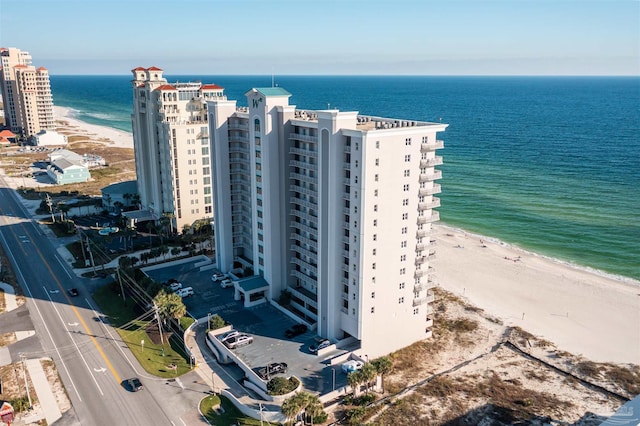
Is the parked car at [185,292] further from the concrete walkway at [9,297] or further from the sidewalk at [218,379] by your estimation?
the concrete walkway at [9,297]

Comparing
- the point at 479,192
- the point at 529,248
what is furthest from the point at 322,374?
the point at 479,192

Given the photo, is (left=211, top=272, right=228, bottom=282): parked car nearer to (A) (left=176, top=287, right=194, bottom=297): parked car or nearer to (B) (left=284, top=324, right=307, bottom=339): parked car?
(A) (left=176, top=287, right=194, bottom=297): parked car

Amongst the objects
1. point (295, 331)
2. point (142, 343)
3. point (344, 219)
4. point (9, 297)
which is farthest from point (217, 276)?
point (9, 297)

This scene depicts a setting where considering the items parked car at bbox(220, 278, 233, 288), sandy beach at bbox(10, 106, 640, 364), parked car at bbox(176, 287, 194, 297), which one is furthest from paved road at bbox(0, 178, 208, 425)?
sandy beach at bbox(10, 106, 640, 364)

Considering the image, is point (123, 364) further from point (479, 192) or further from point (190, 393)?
point (479, 192)

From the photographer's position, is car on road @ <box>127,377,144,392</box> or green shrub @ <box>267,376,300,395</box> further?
car on road @ <box>127,377,144,392</box>

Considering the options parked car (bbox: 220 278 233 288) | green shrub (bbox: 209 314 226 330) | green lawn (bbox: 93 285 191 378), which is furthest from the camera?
parked car (bbox: 220 278 233 288)

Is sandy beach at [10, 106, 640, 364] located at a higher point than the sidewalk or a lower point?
lower
